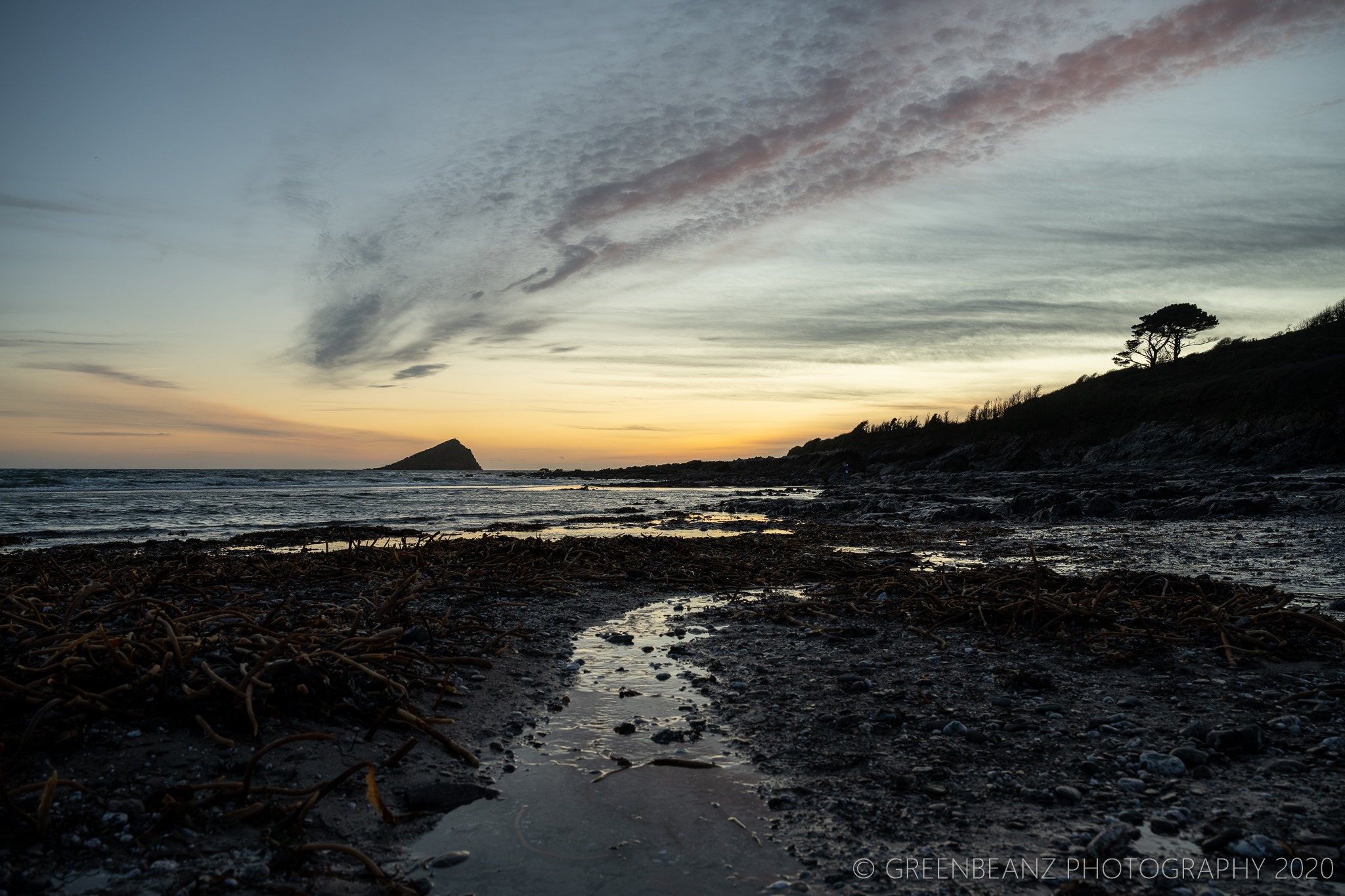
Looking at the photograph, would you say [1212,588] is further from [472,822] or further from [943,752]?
[472,822]

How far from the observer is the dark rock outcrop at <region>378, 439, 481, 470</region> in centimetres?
16240

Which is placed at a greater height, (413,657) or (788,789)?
(413,657)

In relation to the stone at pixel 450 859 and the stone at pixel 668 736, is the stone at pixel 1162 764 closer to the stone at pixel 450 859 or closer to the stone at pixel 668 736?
the stone at pixel 668 736

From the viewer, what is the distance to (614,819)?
10.3ft

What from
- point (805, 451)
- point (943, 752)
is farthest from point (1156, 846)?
point (805, 451)

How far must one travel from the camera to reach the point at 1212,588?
23.2 ft

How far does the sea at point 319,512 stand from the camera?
18141mm

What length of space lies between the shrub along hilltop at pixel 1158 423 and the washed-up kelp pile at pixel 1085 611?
2870cm

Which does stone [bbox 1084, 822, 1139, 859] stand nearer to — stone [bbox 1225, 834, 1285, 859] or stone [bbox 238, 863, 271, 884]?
stone [bbox 1225, 834, 1285, 859]

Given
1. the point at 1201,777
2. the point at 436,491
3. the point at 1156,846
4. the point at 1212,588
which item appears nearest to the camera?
the point at 1156,846

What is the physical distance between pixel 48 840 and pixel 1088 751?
16.3 ft

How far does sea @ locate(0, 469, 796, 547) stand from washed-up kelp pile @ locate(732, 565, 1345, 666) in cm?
990

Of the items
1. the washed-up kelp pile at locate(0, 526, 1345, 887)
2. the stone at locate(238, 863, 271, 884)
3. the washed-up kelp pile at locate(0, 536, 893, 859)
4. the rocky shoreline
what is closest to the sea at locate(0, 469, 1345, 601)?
the washed-up kelp pile at locate(0, 526, 1345, 887)

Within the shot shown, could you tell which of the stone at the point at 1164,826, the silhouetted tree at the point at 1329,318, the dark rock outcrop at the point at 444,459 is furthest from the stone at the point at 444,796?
the dark rock outcrop at the point at 444,459
